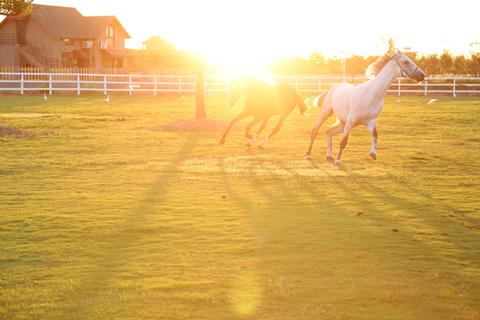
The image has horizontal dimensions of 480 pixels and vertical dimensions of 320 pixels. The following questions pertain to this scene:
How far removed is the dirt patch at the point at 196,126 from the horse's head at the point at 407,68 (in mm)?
9378

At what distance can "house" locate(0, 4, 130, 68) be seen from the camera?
69.9 metres

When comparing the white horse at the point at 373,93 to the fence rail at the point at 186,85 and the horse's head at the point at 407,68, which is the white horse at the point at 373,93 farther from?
the fence rail at the point at 186,85

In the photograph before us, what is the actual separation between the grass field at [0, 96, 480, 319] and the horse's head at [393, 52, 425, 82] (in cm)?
174

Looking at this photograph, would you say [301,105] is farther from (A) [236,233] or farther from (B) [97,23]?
Result: (B) [97,23]

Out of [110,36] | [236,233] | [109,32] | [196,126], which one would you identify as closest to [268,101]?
[196,126]

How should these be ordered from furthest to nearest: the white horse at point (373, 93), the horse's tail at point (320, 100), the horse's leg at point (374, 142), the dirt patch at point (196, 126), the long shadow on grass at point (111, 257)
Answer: the dirt patch at point (196, 126) → the horse's tail at point (320, 100) → the horse's leg at point (374, 142) → the white horse at point (373, 93) → the long shadow on grass at point (111, 257)

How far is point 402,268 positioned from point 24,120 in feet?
70.5

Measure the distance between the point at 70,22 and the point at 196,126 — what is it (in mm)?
56415

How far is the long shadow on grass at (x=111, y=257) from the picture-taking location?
613cm

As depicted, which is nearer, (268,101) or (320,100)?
(320,100)

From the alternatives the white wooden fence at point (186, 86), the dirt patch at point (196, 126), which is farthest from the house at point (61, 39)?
the dirt patch at point (196, 126)

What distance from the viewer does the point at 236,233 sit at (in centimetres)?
881

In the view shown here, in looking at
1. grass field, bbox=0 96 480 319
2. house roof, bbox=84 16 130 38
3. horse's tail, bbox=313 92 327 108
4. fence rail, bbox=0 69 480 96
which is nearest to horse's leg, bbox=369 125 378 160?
grass field, bbox=0 96 480 319

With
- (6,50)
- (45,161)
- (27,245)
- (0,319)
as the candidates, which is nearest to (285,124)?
(45,161)
